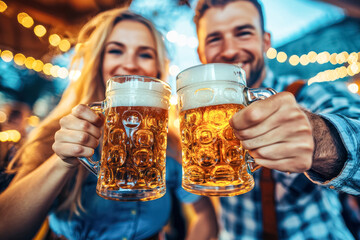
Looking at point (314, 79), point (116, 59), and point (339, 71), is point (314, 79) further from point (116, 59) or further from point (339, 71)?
point (116, 59)

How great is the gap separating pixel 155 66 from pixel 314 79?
163cm

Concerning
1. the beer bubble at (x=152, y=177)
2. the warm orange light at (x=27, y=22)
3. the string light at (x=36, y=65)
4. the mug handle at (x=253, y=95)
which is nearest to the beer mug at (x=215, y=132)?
the mug handle at (x=253, y=95)

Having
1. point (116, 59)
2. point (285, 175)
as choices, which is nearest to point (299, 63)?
point (285, 175)

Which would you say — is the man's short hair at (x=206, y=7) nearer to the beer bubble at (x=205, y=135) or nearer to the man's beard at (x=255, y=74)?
the man's beard at (x=255, y=74)

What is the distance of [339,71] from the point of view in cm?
190

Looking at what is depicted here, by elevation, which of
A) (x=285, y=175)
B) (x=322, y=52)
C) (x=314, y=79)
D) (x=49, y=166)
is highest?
(x=322, y=52)

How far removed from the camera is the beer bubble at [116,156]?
63cm

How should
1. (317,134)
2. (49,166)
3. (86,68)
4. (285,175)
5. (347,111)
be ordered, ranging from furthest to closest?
(86,68) < (285,175) < (49,166) < (347,111) < (317,134)

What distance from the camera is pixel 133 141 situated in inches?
25.1

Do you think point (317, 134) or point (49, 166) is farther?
point (49, 166)

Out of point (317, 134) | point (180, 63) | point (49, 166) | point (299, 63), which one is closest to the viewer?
point (317, 134)

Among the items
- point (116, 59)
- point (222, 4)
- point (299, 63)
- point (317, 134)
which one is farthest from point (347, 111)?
point (116, 59)

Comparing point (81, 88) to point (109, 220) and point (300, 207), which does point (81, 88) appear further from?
point (300, 207)

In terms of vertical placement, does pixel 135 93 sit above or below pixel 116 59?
below
